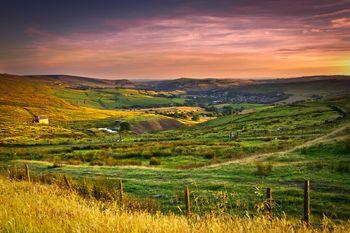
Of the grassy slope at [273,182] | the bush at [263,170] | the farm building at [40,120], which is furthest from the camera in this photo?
the farm building at [40,120]

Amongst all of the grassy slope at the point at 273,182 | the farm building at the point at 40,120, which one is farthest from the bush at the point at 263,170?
→ the farm building at the point at 40,120

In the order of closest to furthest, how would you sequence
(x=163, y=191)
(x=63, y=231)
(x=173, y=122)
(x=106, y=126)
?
(x=63, y=231) → (x=163, y=191) → (x=106, y=126) → (x=173, y=122)

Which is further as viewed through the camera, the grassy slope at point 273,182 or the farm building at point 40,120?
the farm building at point 40,120

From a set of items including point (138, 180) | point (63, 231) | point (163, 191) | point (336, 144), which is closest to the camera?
point (63, 231)

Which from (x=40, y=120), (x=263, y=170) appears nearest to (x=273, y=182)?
(x=263, y=170)

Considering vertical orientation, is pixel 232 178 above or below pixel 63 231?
Result: below

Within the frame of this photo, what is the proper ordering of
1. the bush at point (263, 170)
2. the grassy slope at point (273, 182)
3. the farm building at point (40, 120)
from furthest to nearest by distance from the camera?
the farm building at point (40, 120) → the bush at point (263, 170) → the grassy slope at point (273, 182)

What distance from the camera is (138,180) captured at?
23.9 metres

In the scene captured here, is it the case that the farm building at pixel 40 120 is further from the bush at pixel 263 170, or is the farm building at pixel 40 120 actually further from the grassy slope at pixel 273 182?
the bush at pixel 263 170

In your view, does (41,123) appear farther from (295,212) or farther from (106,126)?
(295,212)

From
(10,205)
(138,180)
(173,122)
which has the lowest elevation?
(173,122)

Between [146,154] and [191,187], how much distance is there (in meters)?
28.8

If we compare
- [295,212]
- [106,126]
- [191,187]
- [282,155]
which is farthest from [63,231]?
[106,126]

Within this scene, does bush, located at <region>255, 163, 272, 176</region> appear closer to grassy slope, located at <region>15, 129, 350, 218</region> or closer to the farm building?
grassy slope, located at <region>15, 129, 350, 218</region>
